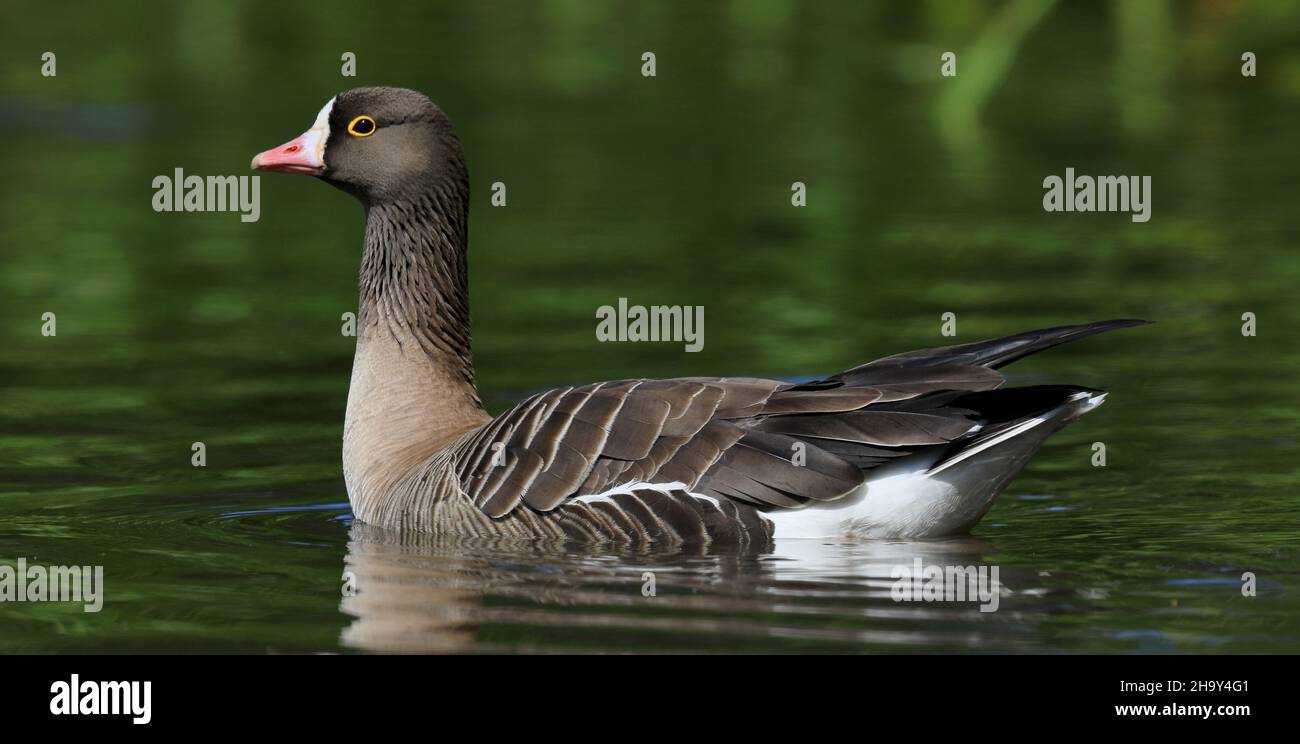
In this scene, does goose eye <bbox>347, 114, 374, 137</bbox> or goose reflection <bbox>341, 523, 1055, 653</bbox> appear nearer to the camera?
goose reflection <bbox>341, 523, 1055, 653</bbox>

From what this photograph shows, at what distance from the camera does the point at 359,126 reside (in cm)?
1129

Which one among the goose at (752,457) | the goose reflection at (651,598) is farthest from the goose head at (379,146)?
the goose reflection at (651,598)

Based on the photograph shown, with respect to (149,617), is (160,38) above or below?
above

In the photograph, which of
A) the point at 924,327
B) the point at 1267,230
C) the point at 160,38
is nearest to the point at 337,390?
the point at 924,327

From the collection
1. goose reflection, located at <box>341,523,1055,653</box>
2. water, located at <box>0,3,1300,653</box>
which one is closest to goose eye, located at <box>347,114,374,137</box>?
water, located at <box>0,3,1300,653</box>

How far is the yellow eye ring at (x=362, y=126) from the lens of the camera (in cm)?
1127

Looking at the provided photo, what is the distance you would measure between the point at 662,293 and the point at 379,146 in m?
5.69

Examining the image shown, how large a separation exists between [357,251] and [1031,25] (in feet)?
56.8

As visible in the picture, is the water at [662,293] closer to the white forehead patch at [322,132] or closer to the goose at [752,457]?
the goose at [752,457]

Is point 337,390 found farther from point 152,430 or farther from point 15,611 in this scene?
point 15,611

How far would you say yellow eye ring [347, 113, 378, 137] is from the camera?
1127cm

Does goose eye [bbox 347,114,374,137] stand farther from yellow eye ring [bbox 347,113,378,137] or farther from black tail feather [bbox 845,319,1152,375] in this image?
black tail feather [bbox 845,319,1152,375]

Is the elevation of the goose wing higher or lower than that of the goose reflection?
higher

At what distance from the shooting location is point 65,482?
37.7ft
